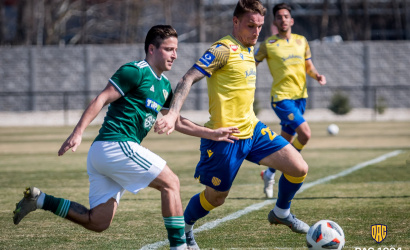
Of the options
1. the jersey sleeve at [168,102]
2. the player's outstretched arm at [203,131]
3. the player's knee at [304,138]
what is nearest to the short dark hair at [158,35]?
the jersey sleeve at [168,102]

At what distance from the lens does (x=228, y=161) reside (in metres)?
6.45

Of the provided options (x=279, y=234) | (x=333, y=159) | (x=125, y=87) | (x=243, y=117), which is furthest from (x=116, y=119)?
(x=333, y=159)

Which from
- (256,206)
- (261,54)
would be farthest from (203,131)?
(261,54)

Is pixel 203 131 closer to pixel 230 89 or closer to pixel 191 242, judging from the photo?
pixel 230 89

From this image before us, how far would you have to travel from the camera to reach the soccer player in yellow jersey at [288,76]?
10.1m

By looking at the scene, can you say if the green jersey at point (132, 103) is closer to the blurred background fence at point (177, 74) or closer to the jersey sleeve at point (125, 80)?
the jersey sleeve at point (125, 80)

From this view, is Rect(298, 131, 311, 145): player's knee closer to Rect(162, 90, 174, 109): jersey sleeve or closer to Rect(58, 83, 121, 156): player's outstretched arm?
Rect(162, 90, 174, 109): jersey sleeve

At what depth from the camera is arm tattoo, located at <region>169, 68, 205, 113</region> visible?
586cm

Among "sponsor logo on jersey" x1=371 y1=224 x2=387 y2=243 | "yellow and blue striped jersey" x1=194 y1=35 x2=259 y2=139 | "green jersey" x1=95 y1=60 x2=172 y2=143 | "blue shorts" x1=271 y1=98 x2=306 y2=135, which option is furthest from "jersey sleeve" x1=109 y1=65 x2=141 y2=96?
"blue shorts" x1=271 y1=98 x2=306 y2=135

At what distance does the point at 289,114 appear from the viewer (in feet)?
32.9

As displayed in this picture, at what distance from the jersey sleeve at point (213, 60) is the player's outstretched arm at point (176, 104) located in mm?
81

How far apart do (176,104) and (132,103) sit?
1.17 feet

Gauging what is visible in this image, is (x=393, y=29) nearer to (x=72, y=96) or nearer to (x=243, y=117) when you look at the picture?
(x=72, y=96)

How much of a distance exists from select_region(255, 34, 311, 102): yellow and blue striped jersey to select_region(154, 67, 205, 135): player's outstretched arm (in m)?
4.15
